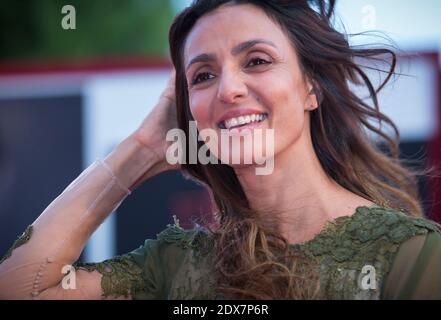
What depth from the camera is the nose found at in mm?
2297

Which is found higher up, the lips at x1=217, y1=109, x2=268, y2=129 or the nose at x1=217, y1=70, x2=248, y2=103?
the nose at x1=217, y1=70, x2=248, y2=103

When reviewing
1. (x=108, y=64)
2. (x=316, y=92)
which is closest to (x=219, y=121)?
(x=316, y=92)

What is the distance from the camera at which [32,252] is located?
2.53 m

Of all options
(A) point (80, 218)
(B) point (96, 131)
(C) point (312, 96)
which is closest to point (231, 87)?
(C) point (312, 96)

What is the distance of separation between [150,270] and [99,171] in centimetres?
42

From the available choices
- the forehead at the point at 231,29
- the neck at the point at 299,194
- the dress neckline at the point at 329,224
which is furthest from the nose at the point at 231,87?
the dress neckline at the point at 329,224

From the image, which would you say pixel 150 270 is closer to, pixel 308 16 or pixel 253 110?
pixel 253 110

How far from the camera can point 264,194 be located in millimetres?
2430

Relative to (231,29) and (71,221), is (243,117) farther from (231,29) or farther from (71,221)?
(71,221)

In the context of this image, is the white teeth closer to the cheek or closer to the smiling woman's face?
the smiling woman's face

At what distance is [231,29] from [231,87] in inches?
8.7

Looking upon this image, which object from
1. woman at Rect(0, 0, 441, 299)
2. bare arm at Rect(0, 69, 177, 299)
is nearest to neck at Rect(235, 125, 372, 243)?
woman at Rect(0, 0, 441, 299)

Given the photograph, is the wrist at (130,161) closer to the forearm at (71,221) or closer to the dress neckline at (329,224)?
the forearm at (71,221)

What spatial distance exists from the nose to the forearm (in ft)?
1.78
